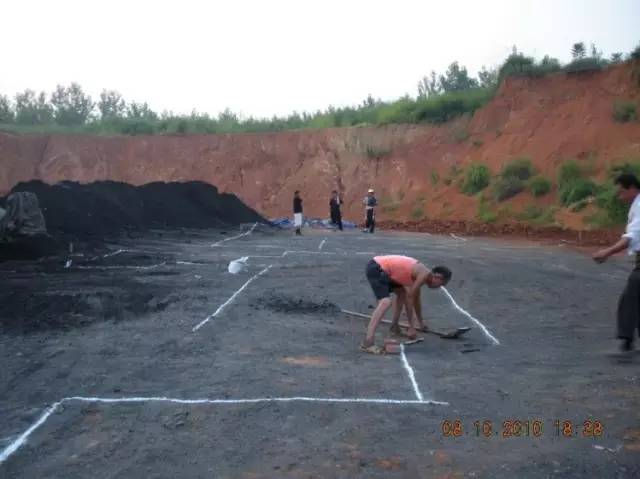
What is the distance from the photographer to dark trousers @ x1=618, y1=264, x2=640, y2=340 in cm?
757

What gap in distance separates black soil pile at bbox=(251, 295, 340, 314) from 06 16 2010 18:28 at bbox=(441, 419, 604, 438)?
5219 millimetres

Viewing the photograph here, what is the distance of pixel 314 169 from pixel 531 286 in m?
36.5

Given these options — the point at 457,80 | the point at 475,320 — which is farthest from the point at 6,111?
the point at 475,320

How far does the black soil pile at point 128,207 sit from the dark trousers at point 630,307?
16.2 m

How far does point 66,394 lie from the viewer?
6.59 meters

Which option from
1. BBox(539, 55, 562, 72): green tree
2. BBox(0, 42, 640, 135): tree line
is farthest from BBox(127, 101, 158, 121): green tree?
BBox(539, 55, 562, 72): green tree

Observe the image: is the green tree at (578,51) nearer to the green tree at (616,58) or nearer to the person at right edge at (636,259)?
the green tree at (616,58)

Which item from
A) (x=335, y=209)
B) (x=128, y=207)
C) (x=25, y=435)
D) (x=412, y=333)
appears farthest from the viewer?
(x=335, y=209)

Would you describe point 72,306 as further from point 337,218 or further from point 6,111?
point 6,111

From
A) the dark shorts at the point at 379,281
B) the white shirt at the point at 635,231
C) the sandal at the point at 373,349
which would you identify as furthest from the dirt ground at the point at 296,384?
the white shirt at the point at 635,231

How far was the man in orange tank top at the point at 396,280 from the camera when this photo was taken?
26.7 feet

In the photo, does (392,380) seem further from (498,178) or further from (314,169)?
(314,169)

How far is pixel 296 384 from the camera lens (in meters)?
6.83

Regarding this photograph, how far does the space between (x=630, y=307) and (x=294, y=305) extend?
5.07 metres
